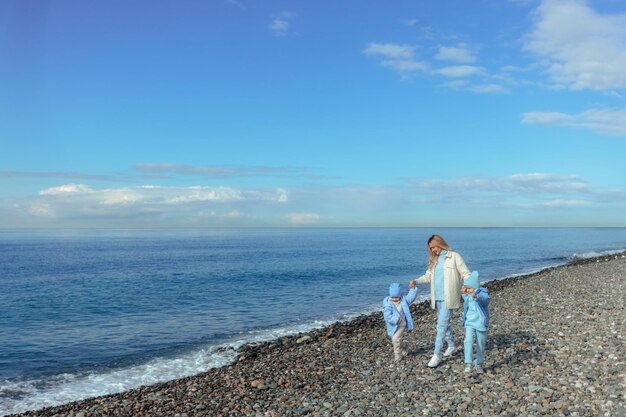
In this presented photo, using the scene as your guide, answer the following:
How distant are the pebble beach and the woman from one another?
105 cm

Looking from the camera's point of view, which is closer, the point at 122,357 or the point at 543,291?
the point at 122,357

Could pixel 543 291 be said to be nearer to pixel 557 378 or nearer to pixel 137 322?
pixel 557 378

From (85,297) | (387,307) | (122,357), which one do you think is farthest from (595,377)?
(85,297)

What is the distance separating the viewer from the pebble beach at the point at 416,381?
890 centimetres

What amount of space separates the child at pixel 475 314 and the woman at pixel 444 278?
12.9 inches

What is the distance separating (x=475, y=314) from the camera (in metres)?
10.3

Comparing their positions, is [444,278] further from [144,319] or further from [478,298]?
[144,319]

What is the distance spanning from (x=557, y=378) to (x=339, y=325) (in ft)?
38.8

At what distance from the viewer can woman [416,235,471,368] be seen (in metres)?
10.8

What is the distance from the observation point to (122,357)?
59.8 feet

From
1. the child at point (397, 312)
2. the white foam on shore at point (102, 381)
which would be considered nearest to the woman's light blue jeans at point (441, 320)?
the child at point (397, 312)

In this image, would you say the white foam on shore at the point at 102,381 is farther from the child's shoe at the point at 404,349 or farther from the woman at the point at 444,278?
the woman at the point at 444,278

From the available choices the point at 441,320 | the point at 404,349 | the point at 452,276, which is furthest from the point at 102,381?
the point at 452,276

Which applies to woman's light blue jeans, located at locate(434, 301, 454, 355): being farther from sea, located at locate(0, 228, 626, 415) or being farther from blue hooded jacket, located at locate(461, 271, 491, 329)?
sea, located at locate(0, 228, 626, 415)
